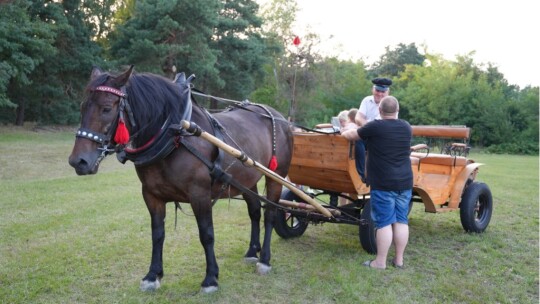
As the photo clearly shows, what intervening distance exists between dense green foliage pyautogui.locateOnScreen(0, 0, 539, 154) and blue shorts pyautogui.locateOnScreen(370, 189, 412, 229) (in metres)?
8.45

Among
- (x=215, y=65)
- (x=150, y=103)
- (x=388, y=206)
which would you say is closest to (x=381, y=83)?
(x=388, y=206)

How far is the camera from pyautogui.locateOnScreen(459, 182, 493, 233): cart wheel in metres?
5.78

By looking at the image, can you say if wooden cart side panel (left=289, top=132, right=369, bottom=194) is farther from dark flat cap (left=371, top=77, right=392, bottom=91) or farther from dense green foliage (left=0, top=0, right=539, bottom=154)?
dense green foliage (left=0, top=0, right=539, bottom=154)

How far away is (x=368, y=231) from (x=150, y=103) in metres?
2.79

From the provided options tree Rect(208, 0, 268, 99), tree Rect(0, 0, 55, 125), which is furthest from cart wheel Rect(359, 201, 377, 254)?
tree Rect(208, 0, 268, 99)

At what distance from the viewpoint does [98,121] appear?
9.70 feet

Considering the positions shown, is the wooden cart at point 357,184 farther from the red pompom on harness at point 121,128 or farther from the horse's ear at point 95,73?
the horse's ear at point 95,73

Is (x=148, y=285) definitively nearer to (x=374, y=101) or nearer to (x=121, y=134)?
(x=121, y=134)

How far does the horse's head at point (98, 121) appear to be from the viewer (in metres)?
2.88

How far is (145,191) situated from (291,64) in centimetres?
3013

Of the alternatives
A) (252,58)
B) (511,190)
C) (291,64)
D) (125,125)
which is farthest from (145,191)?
(291,64)

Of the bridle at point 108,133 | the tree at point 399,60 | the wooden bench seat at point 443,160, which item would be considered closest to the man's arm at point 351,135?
the wooden bench seat at point 443,160

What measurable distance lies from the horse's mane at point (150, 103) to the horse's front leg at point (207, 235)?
0.69 m

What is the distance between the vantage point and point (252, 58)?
1049 inches
